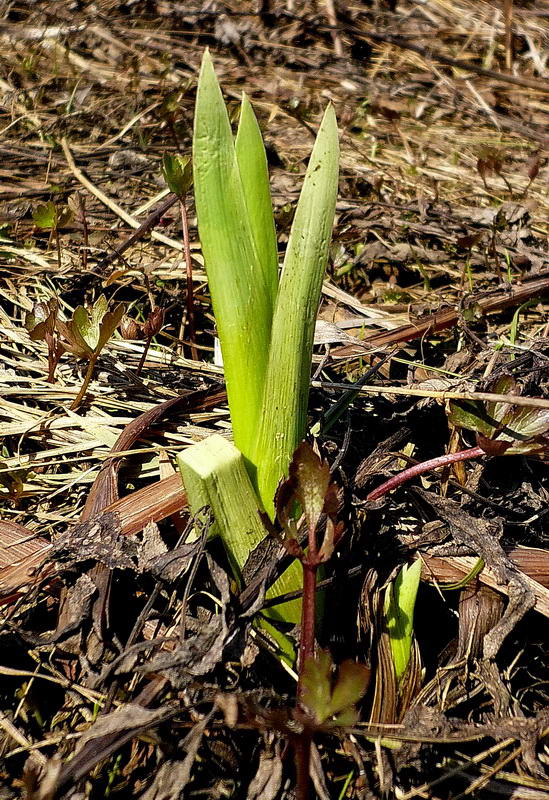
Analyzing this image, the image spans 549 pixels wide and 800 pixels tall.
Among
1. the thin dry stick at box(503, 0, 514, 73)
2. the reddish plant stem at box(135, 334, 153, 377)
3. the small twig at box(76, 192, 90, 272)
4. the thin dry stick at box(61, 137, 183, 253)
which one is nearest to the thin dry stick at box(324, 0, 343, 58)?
the thin dry stick at box(503, 0, 514, 73)

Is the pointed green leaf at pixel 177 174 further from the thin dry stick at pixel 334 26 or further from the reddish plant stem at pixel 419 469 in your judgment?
the thin dry stick at pixel 334 26

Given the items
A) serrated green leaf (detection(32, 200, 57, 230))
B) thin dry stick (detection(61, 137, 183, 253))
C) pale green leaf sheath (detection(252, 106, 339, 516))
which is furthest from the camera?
thin dry stick (detection(61, 137, 183, 253))

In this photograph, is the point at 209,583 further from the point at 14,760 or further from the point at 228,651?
the point at 14,760

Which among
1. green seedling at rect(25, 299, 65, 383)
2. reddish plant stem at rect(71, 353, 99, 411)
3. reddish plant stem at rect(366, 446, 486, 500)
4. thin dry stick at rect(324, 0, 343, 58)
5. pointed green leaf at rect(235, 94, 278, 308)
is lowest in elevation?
reddish plant stem at rect(366, 446, 486, 500)

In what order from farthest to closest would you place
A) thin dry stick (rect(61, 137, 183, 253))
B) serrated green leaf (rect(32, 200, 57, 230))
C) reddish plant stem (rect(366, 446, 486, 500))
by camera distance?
1. thin dry stick (rect(61, 137, 183, 253))
2. serrated green leaf (rect(32, 200, 57, 230))
3. reddish plant stem (rect(366, 446, 486, 500))

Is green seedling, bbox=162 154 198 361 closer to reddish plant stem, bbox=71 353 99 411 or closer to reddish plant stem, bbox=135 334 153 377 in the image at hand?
reddish plant stem, bbox=135 334 153 377

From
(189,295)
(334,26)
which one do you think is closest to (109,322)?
(189,295)

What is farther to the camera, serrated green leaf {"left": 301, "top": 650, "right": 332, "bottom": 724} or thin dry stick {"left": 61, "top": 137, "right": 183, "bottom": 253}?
thin dry stick {"left": 61, "top": 137, "right": 183, "bottom": 253}
